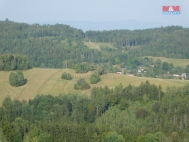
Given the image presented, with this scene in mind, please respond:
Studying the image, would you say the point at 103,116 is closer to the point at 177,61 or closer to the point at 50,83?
the point at 50,83

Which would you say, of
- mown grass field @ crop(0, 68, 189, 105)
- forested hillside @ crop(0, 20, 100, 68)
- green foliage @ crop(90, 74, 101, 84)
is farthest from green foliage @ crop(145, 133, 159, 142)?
forested hillside @ crop(0, 20, 100, 68)

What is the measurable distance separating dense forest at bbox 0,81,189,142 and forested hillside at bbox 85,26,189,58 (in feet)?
142

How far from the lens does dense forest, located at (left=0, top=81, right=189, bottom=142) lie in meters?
33.2

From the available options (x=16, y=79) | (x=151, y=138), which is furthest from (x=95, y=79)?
(x=151, y=138)

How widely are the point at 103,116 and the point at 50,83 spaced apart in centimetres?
1342

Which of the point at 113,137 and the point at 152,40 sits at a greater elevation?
the point at 152,40

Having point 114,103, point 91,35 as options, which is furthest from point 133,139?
point 91,35

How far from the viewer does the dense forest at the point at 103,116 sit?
109ft

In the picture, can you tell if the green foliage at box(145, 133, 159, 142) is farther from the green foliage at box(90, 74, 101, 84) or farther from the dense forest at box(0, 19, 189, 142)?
the green foliage at box(90, 74, 101, 84)

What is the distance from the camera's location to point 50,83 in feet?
172

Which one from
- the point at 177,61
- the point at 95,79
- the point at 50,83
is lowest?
the point at 177,61

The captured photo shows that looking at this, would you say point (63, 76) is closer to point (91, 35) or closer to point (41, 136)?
point (41, 136)

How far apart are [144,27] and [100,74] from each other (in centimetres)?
7065

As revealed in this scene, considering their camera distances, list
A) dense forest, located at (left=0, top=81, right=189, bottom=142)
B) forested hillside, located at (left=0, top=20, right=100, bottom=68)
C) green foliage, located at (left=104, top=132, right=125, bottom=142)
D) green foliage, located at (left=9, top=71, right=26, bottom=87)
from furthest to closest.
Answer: forested hillside, located at (left=0, top=20, right=100, bottom=68) < green foliage, located at (left=9, top=71, right=26, bottom=87) < dense forest, located at (left=0, top=81, right=189, bottom=142) < green foliage, located at (left=104, top=132, right=125, bottom=142)
